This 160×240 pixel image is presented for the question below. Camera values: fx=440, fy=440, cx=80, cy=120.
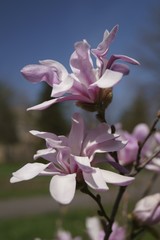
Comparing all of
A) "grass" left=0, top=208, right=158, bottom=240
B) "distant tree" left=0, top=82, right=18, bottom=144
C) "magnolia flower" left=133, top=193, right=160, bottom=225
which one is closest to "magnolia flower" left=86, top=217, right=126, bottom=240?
"magnolia flower" left=133, top=193, right=160, bottom=225

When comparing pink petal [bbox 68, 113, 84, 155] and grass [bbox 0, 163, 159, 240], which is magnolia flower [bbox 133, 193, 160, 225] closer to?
pink petal [bbox 68, 113, 84, 155]

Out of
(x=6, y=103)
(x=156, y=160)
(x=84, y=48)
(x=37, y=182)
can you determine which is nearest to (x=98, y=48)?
(x=84, y=48)

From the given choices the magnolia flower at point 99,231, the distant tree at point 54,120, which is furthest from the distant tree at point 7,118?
the magnolia flower at point 99,231

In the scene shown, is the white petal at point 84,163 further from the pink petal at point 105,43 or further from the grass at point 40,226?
the grass at point 40,226

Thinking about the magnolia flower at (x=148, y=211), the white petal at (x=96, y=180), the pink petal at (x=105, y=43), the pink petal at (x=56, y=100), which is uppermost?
the pink petal at (x=105, y=43)

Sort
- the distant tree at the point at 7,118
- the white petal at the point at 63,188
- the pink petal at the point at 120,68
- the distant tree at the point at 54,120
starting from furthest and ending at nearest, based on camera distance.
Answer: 1. the distant tree at the point at 54,120
2. the distant tree at the point at 7,118
3. the pink petal at the point at 120,68
4. the white petal at the point at 63,188
